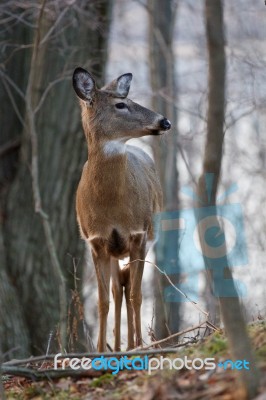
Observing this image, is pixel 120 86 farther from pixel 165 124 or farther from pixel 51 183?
pixel 51 183

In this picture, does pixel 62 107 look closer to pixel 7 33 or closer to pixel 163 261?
pixel 7 33

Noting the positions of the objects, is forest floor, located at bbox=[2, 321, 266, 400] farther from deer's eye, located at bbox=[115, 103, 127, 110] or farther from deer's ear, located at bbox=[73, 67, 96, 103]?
deer's ear, located at bbox=[73, 67, 96, 103]

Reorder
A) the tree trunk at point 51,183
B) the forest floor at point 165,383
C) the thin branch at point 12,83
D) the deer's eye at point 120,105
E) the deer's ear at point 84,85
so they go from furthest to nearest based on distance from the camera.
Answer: the tree trunk at point 51,183, the thin branch at point 12,83, the deer's eye at point 120,105, the deer's ear at point 84,85, the forest floor at point 165,383

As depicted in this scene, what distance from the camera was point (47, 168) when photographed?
1225 centimetres

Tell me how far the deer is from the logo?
0.51 m

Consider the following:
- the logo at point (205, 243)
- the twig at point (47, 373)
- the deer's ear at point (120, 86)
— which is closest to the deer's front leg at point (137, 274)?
the logo at point (205, 243)

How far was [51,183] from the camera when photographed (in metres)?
12.2

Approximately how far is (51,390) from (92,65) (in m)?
7.10

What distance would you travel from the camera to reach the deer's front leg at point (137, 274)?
8242 mm

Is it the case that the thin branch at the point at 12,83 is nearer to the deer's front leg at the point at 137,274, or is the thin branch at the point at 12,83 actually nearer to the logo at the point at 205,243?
the logo at the point at 205,243

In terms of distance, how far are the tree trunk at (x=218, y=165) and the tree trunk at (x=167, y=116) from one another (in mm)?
6079

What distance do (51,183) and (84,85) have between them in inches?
163

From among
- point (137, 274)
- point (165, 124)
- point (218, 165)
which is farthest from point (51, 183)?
point (218, 165)

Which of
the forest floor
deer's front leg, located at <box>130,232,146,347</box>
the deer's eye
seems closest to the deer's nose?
the deer's eye
